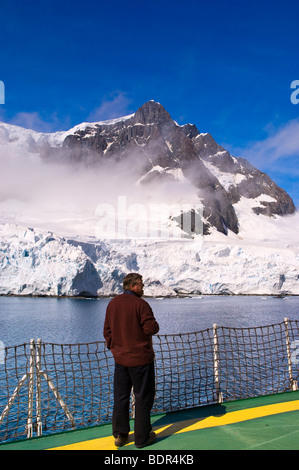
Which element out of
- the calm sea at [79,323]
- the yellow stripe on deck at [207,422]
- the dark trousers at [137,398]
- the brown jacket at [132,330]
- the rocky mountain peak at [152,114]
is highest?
the rocky mountain peak at [152,114]

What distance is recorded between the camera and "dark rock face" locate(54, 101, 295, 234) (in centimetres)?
13950

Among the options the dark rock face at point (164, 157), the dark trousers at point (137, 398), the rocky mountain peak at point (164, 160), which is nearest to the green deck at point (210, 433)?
the dark trousers at point (137, 398)

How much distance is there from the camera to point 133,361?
331 centimetres

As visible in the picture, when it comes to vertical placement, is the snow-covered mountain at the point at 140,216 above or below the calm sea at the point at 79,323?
above

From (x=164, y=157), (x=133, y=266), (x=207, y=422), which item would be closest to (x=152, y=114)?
(x=164, y=157)

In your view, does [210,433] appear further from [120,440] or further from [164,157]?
[164,157]

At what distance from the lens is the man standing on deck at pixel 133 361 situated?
3303mm

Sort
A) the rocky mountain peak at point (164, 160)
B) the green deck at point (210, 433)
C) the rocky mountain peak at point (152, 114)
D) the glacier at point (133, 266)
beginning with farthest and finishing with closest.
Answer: the rocky mountain peak at point (152, 114) < the rocky mountain peak at point (164, 160) < the glacier at point (133, 266) < the green deck at point (210, 433)

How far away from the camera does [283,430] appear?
142 inches

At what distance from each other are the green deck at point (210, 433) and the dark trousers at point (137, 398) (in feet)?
0.51

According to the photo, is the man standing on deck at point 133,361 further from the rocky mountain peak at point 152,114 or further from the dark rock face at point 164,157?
the rocky mountain peak at point 152,114

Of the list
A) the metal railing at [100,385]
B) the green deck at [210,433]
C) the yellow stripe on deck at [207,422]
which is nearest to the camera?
the green deck at [210,433]

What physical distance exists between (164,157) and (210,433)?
141577mm
